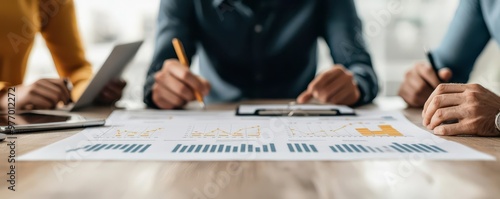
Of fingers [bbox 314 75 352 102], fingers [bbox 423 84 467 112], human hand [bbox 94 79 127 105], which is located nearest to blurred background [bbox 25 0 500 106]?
human hand [bbox 94 79 127 105]

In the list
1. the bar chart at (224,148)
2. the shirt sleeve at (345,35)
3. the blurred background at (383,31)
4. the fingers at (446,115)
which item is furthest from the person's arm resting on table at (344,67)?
the blurred background at (383,31)

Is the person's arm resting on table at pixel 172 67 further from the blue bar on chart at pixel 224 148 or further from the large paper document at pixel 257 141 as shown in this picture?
the blue bar on chart at pixel 224 148

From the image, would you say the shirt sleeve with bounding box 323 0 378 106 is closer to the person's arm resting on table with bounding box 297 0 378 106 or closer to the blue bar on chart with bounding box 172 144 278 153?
the person's arm resting on table with bounding box 297 0 378 106

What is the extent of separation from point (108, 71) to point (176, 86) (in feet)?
0.47

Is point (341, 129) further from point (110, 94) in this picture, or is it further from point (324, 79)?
point (110, 94)

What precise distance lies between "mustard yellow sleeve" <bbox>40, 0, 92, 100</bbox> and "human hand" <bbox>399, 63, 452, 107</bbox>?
2.65ft

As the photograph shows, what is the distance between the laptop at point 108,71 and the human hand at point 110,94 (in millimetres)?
13

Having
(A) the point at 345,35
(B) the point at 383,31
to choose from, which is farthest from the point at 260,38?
(B) the point at 383,31

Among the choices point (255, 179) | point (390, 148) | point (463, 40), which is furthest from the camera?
point (463, 40)

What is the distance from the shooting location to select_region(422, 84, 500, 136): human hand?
599 millimetres

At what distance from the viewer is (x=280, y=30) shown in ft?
4.38

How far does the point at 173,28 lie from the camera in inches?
48.8

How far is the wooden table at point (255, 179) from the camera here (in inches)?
14.1

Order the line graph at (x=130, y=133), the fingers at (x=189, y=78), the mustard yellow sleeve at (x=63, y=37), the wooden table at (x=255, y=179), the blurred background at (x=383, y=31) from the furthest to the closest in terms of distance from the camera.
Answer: the blurred background at (x=383, y=31) < the mustard yellow sleeve at (x=63, y=37) < the fingers at (x=189, y=78) < the line graph at (x=130, y=133) < the wooden table at (x=255, y=179)
